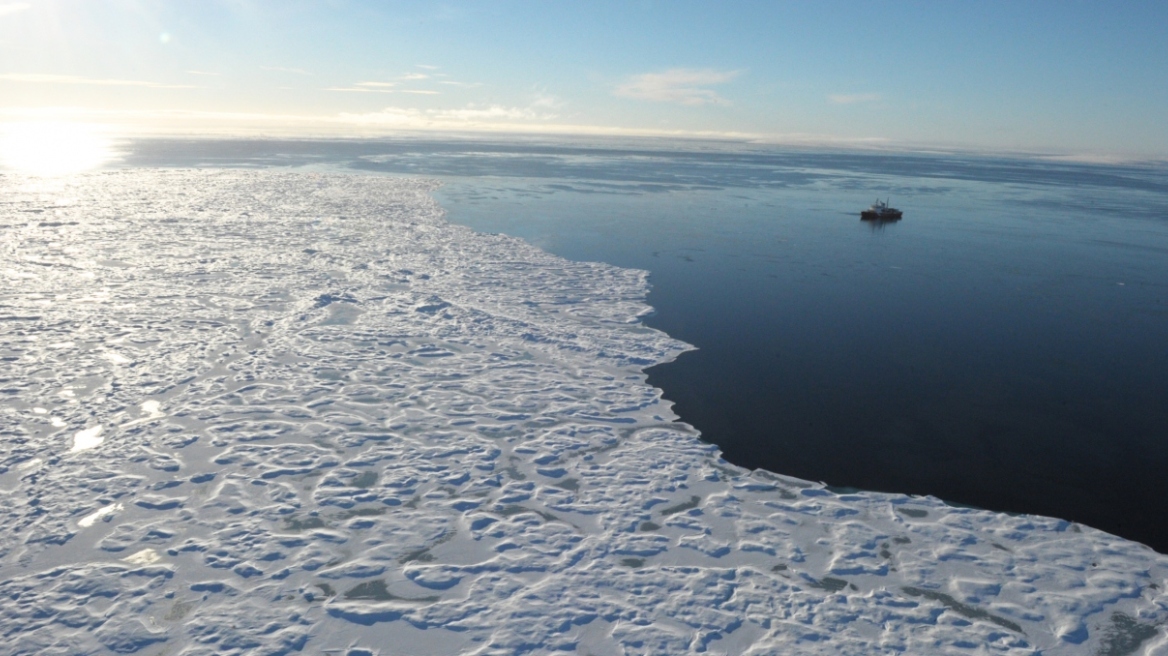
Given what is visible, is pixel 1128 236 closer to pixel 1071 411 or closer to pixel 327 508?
pixel 1071 411

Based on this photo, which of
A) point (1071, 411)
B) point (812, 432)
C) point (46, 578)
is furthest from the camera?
point (1071, 411)

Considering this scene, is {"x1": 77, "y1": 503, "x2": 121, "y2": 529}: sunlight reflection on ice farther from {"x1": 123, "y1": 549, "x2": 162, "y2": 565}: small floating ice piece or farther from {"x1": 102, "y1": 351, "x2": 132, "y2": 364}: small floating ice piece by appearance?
{"x1": 102, "y1": 351, "x2": 132, "y2": 364}: small floating ice piece

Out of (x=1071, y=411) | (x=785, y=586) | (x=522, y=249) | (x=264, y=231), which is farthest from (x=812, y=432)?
(x=264, y=231)

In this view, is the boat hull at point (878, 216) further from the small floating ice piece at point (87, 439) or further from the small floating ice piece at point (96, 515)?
the small floating ice piece at point (96, 515)

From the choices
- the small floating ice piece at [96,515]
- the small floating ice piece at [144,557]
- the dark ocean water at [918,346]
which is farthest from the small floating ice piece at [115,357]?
the dark ocean water at [918,346]

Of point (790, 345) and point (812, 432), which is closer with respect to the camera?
point (812, 432)

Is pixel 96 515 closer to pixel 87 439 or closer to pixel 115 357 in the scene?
pixel 87 439
